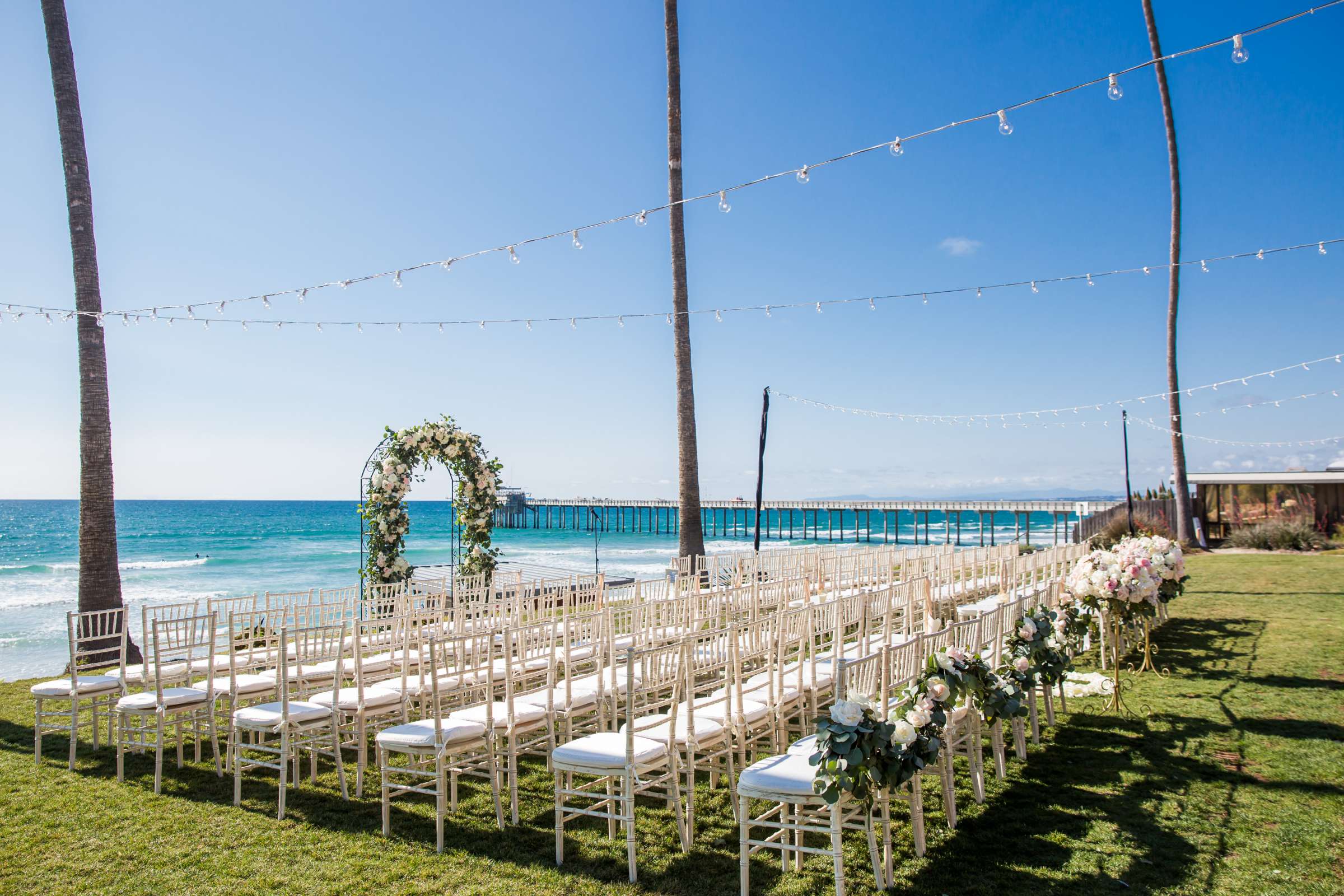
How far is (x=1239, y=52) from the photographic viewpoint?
5441 millimetres

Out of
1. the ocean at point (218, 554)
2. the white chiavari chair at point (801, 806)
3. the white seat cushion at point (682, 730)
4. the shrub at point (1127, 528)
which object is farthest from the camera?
the ocean at point (218, 554)

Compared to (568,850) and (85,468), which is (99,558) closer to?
(85,468)

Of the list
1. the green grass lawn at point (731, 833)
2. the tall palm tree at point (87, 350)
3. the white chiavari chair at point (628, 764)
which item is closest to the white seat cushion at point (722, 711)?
the white chiavari chair at point (628, 764)

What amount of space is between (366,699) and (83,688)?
2.06 metres

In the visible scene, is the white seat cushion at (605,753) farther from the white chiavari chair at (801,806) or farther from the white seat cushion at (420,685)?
the white seat cushion at (420,685)

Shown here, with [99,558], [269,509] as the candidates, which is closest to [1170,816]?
[99,558]

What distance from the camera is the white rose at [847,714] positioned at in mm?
3020

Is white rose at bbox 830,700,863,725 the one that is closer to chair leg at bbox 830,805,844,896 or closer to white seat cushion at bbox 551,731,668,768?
chair leg at bbox 830,805,844,896

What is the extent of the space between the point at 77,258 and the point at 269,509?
93197mm

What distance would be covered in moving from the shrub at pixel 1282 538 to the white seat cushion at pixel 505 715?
826 inches

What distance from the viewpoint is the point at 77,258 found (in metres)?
9.05

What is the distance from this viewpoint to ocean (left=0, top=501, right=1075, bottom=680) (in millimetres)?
20469

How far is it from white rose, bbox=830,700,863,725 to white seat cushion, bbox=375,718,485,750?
1.91m

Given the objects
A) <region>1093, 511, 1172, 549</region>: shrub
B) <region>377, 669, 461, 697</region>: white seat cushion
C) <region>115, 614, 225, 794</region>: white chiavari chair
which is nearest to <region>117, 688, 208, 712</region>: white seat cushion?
<region>115, 614, 225, 794</region>: white chiavari chair
